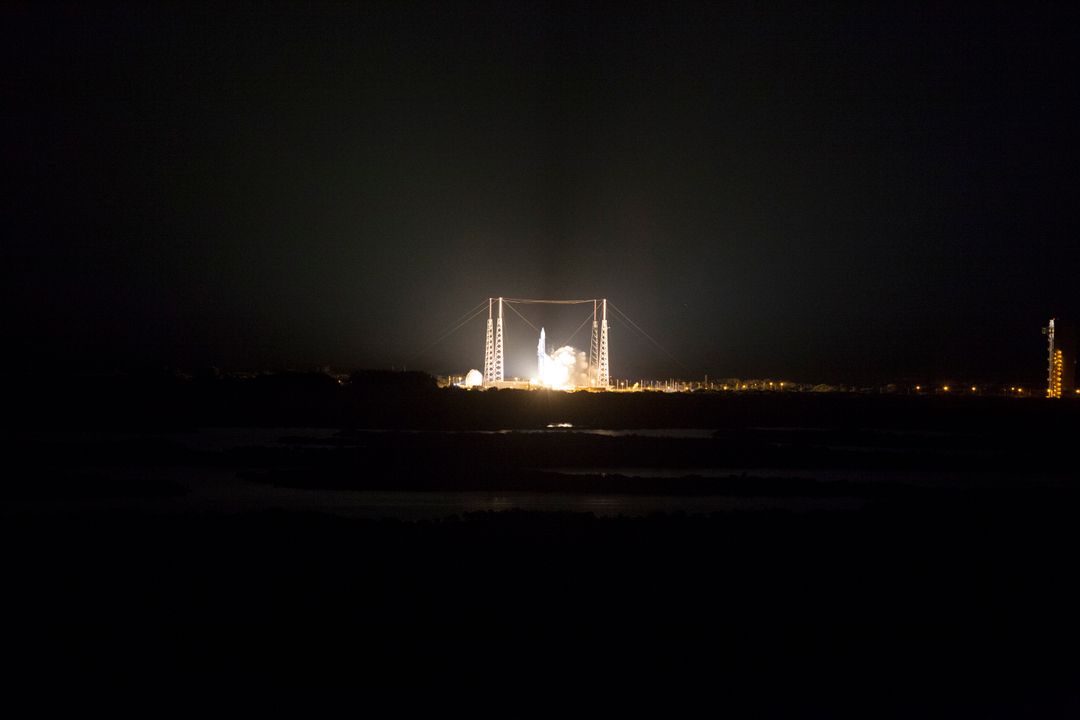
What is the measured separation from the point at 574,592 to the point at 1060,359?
5400cm

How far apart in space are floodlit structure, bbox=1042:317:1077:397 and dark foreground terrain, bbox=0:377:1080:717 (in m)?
38.8

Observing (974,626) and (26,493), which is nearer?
(974,626)

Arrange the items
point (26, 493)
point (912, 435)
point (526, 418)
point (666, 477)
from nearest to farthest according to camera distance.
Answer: point (26, 493)
point (666, 477)
point (912, 435)
point (526, 418)

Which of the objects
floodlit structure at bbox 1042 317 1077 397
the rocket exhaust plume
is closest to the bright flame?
the rocket exhaust plume

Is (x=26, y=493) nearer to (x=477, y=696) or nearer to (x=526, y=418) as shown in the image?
(x=477, y=696)

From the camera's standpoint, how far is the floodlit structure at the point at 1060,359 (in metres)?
54.1

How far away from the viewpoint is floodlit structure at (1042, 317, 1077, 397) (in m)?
54.1

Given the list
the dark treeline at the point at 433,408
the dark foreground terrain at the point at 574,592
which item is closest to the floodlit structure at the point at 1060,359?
the dark treeline at the point at 433,408

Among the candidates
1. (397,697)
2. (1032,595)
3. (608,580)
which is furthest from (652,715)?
(1032,595)

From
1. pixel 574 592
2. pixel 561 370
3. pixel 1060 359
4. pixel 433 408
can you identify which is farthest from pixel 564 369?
pixel 574 592

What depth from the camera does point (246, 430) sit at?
111 feet

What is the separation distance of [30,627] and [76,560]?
222 centimetres

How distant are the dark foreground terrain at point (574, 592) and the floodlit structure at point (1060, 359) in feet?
127

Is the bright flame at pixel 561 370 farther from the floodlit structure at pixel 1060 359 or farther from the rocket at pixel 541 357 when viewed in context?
the floodlit structure at pixel 1060 359
